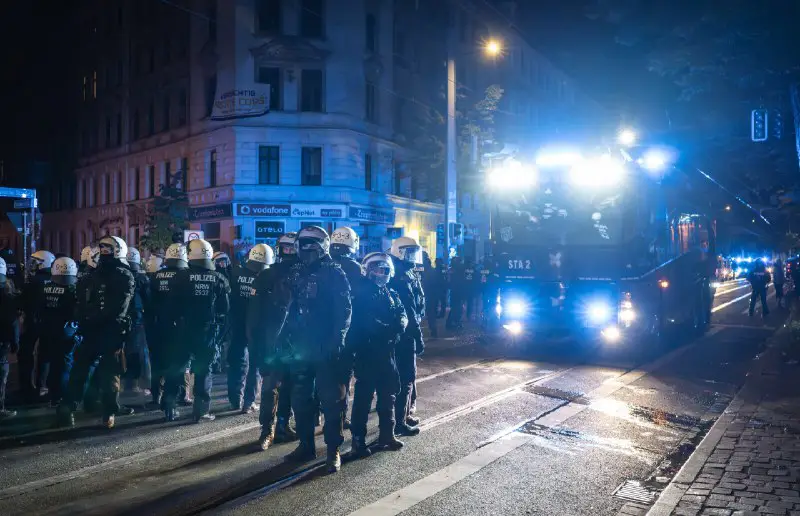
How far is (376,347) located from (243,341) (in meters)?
2.59

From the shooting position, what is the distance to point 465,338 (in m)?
16.1

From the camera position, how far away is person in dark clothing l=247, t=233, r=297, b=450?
6.15 metres

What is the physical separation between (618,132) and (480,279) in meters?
7.41

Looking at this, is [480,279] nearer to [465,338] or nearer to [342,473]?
[465,338]

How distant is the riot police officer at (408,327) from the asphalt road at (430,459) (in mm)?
321

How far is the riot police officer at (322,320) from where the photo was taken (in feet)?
19.5

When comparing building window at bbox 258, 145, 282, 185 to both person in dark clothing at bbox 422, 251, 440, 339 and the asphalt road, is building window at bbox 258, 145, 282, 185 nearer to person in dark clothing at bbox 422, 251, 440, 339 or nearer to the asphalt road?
person in dark clothing at bbox 422, 251, 440, 339

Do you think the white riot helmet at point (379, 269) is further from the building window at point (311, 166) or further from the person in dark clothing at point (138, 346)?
the building window at point (311, 166)

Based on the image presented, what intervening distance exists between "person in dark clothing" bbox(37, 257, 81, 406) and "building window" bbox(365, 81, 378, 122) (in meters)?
25.8

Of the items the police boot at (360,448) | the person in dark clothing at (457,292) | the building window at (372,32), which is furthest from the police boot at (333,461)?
the building window at (372,32)

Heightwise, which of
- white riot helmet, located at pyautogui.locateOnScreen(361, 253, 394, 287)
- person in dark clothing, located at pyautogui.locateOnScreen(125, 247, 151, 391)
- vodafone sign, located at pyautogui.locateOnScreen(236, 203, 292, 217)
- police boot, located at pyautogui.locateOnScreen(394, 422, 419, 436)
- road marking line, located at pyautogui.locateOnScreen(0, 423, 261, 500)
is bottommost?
road marking line, located at pyautogui.locateOnScreen(0, 423, 261, 500)

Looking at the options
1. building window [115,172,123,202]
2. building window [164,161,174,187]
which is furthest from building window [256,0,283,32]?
building window [115,172,123,202]

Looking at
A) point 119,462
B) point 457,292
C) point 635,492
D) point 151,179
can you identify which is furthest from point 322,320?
point 151,179

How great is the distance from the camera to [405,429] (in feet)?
23.9
